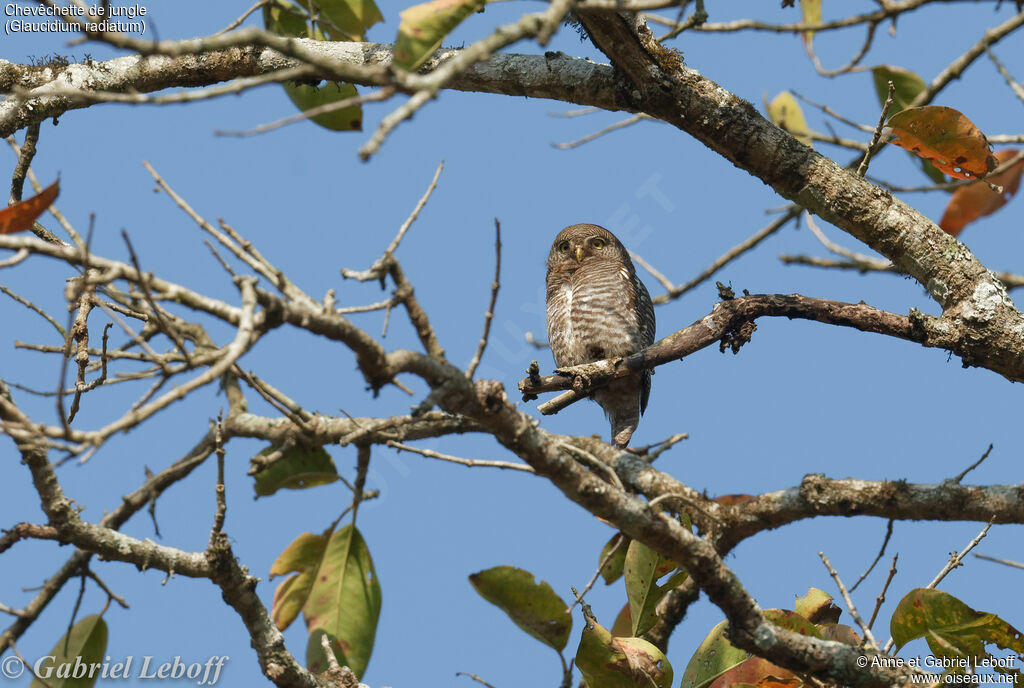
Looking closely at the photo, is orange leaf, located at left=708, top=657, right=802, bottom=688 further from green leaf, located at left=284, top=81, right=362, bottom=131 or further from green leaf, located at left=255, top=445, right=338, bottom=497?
green leaf, located at left=284, top=81, right=362, bottom=131

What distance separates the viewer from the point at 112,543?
3215 millimetres

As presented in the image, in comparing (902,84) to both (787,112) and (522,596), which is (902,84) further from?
(522,596)

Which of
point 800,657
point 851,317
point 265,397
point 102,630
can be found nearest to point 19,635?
point 102,630

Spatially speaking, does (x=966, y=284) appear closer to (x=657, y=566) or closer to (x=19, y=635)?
(x=657, y=566)

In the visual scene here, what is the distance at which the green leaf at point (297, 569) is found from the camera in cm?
338

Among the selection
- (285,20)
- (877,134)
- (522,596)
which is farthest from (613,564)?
(285,20)

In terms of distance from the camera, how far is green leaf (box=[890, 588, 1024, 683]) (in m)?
3.33

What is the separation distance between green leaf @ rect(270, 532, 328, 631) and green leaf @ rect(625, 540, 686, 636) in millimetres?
1183

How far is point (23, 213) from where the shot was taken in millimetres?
2250

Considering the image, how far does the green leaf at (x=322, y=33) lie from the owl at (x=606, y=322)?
2431mm

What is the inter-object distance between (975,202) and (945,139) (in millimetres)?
435

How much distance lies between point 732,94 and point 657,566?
1.98 metres

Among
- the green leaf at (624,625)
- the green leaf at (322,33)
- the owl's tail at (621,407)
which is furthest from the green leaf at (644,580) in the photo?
the owl's tail at (621,407)

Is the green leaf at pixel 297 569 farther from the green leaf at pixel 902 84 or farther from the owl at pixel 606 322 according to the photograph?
the green leaf at pixel 902 84
